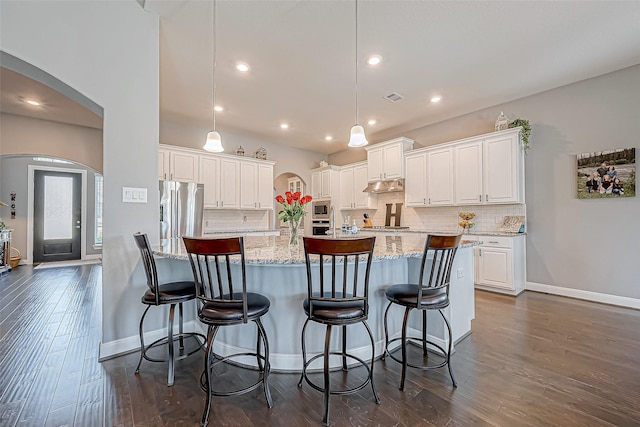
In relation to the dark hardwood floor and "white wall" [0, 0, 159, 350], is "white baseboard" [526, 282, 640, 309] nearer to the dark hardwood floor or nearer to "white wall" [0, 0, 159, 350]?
the dark hardwood floor

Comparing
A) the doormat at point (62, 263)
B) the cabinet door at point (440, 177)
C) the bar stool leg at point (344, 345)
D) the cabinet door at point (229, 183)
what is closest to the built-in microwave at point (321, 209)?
the cabinet door at point (229, 183)

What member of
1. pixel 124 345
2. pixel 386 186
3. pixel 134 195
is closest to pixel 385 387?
pixel 124 345

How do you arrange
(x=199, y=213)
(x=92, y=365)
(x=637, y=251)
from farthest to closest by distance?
(x=199, y=213) < (x=637, y=251) < (x=92, y=365)

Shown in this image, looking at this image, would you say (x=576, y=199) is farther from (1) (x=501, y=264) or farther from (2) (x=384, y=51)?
(2) (x=384, y=51)

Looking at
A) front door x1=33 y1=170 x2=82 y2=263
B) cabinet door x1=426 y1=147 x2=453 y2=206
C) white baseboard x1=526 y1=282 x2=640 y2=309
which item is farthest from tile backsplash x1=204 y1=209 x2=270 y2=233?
white baseboard x1=526 y1=282 x2=640 y2=309

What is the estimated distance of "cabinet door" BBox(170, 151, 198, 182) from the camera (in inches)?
192

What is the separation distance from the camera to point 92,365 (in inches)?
83.4

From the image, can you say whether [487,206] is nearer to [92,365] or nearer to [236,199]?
[236,199]

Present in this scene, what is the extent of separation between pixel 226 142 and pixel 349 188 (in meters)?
2.99

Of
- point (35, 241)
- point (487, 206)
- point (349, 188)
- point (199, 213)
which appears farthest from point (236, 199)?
point (35, 241)

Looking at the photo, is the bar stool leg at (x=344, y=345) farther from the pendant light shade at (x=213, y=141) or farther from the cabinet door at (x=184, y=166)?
the cabinet door at (x=184, y=166)

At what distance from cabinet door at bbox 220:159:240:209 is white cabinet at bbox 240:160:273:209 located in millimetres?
90

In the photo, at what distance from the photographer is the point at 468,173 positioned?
4.66m

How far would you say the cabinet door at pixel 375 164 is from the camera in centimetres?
589
